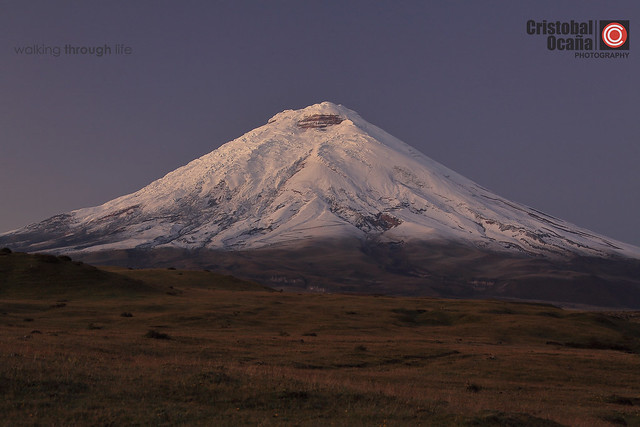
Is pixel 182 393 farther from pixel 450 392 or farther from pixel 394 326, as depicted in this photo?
pixel 394 326

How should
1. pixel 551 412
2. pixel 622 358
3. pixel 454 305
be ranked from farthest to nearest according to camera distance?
1. pixel 454 305
2. pixel 622 358
3. pixel 551 412

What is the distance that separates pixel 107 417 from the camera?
17203mm

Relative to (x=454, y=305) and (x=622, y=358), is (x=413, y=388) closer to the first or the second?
(x=622, y=358)

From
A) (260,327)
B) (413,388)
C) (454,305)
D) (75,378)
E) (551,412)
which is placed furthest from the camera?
(454,305)

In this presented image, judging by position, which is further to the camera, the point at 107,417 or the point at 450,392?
the point at 450,392

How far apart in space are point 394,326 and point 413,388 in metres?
36.2

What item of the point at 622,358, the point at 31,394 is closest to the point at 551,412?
the point at 31,394

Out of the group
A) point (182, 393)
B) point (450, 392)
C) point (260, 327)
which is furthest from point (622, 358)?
point (182, 393)

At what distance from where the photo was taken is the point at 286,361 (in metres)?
35.3

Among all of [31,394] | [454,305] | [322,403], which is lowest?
[454,305]

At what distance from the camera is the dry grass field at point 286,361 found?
19.3 metres

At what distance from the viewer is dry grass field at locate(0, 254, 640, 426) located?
19344 millimetres

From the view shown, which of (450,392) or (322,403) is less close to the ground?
(322,403)

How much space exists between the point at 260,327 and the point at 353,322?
1167cm
